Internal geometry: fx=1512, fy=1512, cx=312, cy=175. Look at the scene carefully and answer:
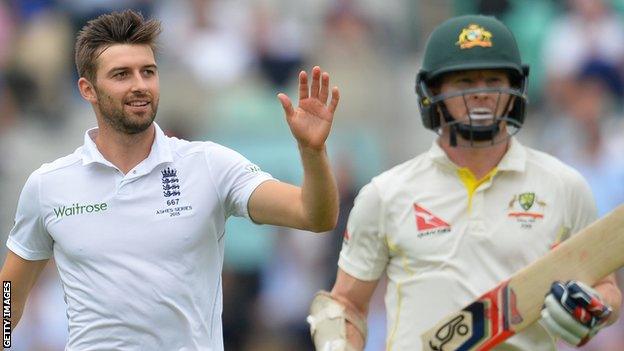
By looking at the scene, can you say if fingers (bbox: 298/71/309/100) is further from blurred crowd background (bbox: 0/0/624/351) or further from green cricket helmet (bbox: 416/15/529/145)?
blurred crowd background (bbox: 0/0/624/351)

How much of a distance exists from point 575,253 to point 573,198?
1.42 ft

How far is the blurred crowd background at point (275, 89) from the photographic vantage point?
940cm

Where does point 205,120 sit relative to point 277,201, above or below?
below

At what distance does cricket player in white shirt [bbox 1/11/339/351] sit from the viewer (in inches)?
190

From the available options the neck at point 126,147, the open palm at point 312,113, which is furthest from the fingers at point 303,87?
the neck at point 126,147

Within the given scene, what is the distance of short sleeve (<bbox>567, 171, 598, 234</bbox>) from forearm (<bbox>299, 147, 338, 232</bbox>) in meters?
1.12

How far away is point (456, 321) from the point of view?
16.7 feet

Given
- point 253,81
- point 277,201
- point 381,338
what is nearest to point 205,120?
point 253,81

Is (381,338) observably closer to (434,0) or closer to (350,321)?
(434,0)

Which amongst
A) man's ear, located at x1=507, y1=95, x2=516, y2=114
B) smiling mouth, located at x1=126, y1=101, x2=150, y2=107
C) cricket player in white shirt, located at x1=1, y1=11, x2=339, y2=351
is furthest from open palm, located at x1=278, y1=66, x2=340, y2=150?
man's ear, located at x1=507, y1=95, x2=516, y2=114

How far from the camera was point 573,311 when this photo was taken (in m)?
4.78

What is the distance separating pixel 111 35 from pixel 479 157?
4.63 feet

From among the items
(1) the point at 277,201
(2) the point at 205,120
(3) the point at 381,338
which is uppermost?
(1) the point at 277,201

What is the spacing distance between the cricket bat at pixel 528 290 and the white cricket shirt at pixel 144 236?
807mm
